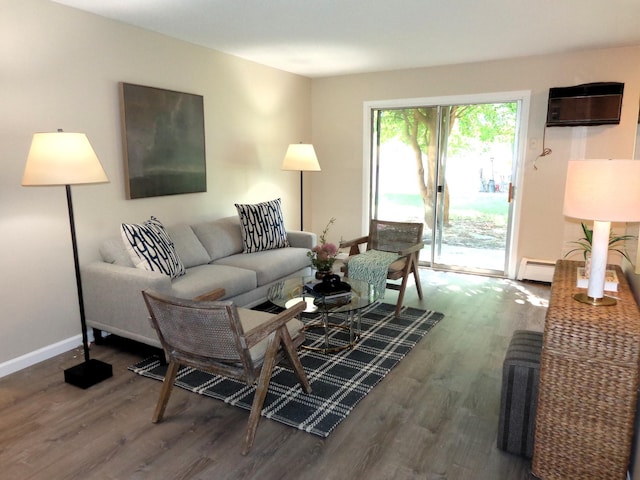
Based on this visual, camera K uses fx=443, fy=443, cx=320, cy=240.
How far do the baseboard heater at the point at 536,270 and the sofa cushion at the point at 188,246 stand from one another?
11.3 feet

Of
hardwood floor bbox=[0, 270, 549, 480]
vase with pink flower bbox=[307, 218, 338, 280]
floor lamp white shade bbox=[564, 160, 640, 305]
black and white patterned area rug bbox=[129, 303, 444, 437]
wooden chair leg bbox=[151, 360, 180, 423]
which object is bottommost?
hardwood floor bbox=[0, 270, 549, 480]

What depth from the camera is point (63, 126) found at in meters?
3.14

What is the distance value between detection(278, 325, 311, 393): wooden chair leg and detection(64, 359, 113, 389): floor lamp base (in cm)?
129

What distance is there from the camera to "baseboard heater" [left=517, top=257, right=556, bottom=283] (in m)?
4.84

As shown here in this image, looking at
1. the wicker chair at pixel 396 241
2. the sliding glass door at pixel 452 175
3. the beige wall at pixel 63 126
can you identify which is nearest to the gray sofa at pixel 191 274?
the beige wall at pixel 63 126

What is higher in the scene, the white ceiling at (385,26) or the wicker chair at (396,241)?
the white ceiling at (385,26)

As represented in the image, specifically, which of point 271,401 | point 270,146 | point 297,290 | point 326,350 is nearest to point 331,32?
point 270,146

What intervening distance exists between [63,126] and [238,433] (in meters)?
2.44

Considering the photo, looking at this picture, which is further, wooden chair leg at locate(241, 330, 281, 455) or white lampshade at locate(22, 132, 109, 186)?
white lampshade at locate(22, 132, 109, 186)

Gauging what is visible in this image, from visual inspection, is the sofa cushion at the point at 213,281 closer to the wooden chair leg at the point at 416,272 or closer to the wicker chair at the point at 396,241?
the wicker chair at the point at 396,241

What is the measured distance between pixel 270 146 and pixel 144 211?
2.01 m

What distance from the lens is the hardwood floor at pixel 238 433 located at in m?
2.03

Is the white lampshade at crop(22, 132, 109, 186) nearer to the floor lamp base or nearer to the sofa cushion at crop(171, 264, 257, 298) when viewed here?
the sofa cushion at crop(171, 264, 257, 298)

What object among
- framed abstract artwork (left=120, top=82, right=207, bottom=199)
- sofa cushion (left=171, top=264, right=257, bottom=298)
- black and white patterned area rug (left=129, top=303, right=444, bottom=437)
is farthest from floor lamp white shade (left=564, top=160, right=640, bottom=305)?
framed abstract artwork (left=120, top=82, right=207, bottom=199)
